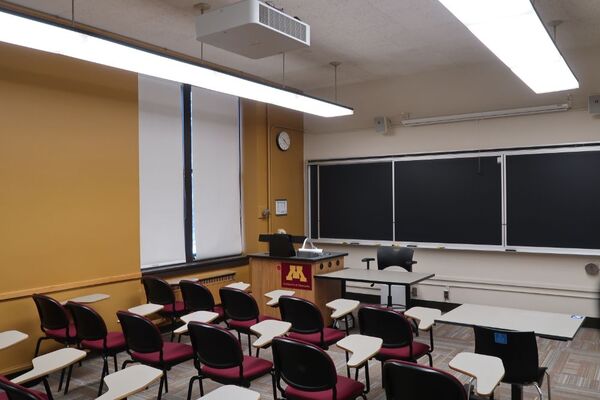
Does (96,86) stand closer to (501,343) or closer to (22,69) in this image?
(22,69)

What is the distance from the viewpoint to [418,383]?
2143mm

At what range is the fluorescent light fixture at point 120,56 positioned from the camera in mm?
2932

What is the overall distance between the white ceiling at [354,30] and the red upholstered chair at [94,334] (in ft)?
8.22

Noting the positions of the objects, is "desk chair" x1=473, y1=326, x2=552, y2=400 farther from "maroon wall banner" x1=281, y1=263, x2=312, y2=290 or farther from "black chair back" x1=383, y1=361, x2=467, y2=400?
"maroon wall banner" x1=281, y1=263, x2=312, y2=290

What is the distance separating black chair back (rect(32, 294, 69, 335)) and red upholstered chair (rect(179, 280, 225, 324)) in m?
1.06

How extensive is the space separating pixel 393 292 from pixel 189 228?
2.75 metres

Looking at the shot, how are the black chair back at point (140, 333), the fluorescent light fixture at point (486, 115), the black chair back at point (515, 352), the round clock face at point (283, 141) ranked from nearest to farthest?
the black chair back at point (515, 352), the black chair back at point (140, 333), the fluorescent light fixture at point (486, 115), the round clock face at point (283, 141)

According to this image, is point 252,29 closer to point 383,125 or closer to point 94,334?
point 94,334

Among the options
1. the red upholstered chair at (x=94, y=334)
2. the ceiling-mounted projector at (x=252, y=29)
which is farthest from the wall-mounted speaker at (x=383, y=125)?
the red upholstered chair at (x=94, y=334)

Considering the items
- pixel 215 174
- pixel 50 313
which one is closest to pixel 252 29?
pixel 50 313

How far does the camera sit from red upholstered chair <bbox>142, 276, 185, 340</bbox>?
183 inches

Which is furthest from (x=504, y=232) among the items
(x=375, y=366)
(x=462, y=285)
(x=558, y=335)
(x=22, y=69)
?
(x=22, y=69)

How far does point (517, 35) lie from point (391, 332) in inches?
86.3

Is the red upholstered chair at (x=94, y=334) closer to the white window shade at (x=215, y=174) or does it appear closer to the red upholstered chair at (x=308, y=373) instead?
the red upholstered chair at (x=308, y=373)
